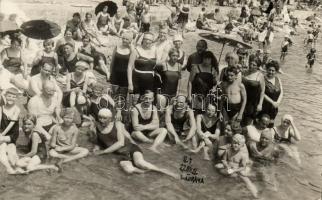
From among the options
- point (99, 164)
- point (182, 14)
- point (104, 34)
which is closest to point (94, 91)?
point (99, 164)

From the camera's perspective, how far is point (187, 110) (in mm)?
5109

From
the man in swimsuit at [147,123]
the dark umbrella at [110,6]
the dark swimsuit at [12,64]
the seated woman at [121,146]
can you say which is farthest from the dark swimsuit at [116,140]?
the dark umbrella at [110,6]

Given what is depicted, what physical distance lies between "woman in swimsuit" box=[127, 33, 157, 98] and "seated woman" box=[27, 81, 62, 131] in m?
0.94

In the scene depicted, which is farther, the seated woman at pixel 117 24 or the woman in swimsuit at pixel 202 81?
the seated woman at pixel 117 24

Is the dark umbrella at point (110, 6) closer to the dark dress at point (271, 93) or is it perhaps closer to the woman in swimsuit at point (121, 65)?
the woman in swimsuit at point (121, 65)

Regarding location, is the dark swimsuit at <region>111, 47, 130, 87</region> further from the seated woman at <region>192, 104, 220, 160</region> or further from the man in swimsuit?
the seated woman at <region>192, 104, 220, 160</region>

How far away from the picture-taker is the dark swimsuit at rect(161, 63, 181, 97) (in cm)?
516

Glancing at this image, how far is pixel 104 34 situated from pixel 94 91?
2319 mm

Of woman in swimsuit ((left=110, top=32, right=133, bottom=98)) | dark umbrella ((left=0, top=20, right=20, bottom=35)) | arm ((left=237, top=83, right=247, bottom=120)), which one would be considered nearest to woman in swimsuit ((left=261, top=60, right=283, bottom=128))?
arm ((left=237, top=83, right=247, bottom=120))

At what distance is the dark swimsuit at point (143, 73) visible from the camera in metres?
5.15

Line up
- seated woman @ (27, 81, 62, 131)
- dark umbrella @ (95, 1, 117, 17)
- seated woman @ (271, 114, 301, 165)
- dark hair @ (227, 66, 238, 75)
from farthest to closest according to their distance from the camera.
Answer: dark umbrella @ (95, 1, 117, 17) → seated woman @ (271, 114, 301, 165) → dark hair @ (227, 66, 238, 75) → seated woman @ (27, 81, 62, 131)

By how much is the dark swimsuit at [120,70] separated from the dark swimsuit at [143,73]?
0.16 m

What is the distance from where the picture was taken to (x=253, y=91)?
17.2 feet

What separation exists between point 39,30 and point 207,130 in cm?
276
